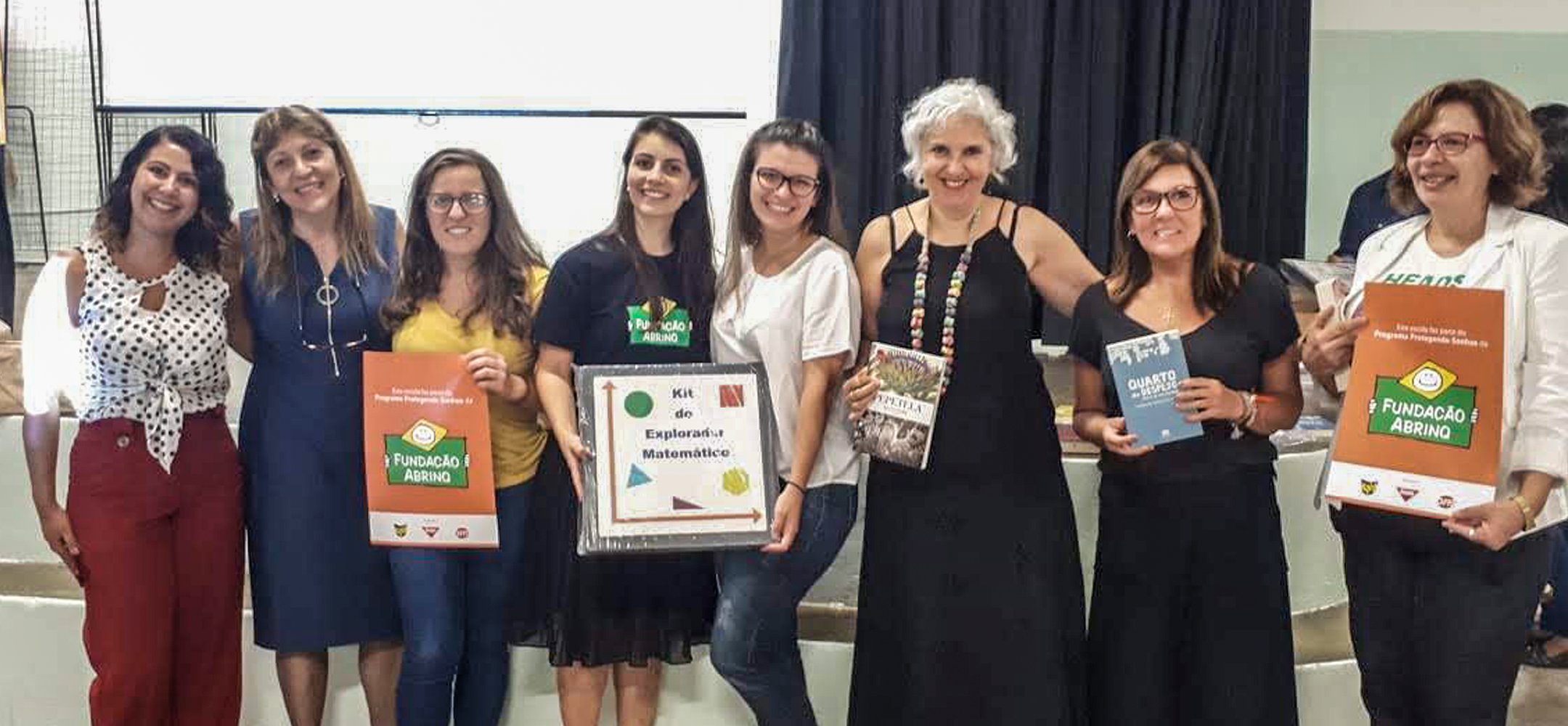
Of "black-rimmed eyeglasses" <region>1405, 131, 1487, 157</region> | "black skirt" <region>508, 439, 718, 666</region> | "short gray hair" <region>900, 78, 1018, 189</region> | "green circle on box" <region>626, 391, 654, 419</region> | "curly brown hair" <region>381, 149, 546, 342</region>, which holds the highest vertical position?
"short gray hair" <region>900, 78, 1018, 189</region>

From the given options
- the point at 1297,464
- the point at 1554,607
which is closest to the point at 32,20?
the point at 1297,464

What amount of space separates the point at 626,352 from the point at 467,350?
307mm

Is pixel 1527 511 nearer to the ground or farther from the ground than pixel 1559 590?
farther from the ground

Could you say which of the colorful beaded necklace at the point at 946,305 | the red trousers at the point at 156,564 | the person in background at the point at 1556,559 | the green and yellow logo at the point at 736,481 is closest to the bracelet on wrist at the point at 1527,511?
the colorful beaded necklace at the point at 946,305

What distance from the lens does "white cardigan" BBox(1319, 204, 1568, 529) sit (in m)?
1.76

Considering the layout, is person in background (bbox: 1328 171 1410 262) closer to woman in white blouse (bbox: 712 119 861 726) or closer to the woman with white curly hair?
the woman with white curly hair

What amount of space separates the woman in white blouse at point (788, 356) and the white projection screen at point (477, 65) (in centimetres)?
211

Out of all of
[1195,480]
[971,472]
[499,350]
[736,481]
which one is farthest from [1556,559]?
[499,350]

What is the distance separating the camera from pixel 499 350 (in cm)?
219

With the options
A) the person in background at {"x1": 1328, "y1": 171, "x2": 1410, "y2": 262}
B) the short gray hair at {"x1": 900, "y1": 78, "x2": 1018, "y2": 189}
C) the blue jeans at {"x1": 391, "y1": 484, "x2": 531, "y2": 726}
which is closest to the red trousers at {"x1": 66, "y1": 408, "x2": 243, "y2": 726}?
the blue jeans at {"x1": 391, "y1": 484, "x2": 531, "y2": 726}

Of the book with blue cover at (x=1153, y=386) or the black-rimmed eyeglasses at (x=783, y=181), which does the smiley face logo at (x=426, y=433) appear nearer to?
the black-rimmed eyeglasses at (x=783, y=181)

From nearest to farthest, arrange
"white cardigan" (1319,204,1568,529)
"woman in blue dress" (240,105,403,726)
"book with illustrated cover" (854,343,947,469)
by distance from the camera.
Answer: "white cardigan" (1319,204,1568,529) → "book with illustrated cover" (854,343,947,469) → "woman in blue dress" (240,105,403,726)

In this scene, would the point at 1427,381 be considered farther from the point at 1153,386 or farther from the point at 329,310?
the point at 329,310

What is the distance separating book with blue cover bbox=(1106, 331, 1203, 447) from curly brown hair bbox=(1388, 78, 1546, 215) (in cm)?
50
